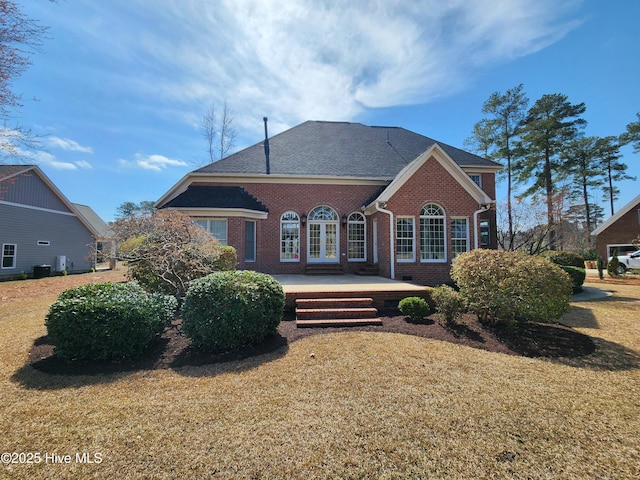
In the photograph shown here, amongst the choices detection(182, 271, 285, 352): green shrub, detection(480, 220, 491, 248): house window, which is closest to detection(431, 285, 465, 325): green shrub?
detection(182, 271, 285, 352): green shrub

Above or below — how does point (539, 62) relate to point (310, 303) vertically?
above

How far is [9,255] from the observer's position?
1891 cm

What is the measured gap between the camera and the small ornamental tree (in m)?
7.68

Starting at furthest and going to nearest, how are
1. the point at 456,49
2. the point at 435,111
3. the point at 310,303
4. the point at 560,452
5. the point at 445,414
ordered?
the point at 435,111, the point at 456,49, the point at 310,303, the point at 445,414, the point at 560,452

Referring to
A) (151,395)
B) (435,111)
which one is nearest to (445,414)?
(151,395)

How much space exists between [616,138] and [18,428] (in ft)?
165

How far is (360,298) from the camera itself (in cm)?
801

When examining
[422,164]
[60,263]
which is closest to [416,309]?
[422,164]

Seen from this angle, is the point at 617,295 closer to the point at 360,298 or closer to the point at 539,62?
the point at 539,62

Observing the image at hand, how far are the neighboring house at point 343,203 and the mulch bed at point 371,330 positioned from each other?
5.17 metres

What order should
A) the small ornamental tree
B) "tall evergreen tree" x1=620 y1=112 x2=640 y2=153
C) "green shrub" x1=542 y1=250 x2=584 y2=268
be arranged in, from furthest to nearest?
"tall evergreen tree" x1=620 y1=112 x2=640 y2=153 → "green shrub" x1=542 y1=250 x2=584 y2=268 → the small ornamental tree

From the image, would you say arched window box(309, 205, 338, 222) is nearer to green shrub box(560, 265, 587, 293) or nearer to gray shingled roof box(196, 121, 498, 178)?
gray shingled roof box(196, 121, 498, 178)

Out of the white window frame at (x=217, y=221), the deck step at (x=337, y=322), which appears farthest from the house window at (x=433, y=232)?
the white window frame at (x=217, y=221)

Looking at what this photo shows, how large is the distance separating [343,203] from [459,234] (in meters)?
5.93
